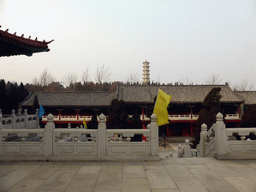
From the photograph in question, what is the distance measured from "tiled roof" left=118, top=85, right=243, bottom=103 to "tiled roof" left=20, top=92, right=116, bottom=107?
2.06 m

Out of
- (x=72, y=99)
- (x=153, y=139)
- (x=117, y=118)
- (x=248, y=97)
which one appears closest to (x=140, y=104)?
(x=117, y=118)

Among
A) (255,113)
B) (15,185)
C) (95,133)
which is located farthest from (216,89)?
(15,185)

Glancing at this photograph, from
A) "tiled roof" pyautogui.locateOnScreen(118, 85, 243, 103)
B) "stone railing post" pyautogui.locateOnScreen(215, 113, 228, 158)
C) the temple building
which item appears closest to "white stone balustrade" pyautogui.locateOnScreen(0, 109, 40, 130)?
the temple building

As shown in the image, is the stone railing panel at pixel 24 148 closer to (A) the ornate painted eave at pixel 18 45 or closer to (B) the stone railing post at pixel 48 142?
(B) the stone railing post at pixel 48 142

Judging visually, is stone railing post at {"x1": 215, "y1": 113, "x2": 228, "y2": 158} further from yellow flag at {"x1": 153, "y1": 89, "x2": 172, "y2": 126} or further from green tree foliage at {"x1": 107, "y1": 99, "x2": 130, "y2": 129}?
green tree foliage at {"x1": 107, "y1": 99, "x2": 130, "y2": 129}

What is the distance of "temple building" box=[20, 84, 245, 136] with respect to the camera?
23.6 meters

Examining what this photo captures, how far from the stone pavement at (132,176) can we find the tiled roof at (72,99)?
1843cm

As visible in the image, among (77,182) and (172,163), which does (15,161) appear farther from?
(172,163)

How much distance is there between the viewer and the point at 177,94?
83.9 feet

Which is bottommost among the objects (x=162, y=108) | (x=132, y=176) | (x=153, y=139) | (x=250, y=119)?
(x=132, y=176)

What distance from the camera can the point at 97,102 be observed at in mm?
24328

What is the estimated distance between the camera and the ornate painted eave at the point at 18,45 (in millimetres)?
5176

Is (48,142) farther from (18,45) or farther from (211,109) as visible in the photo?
(211,109)

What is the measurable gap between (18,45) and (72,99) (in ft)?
65.6
